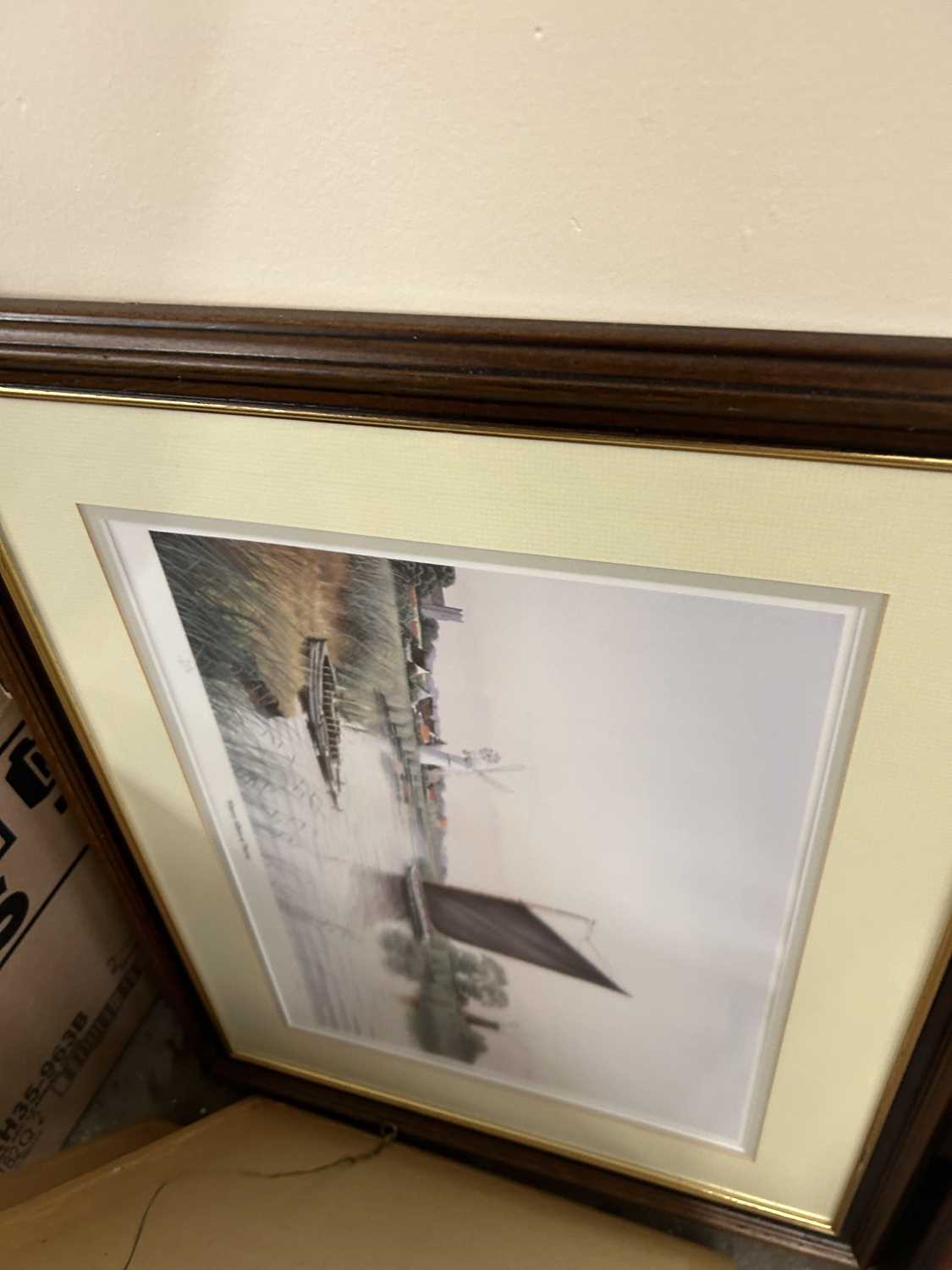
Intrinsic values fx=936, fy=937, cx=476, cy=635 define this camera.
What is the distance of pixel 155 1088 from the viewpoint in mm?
1213

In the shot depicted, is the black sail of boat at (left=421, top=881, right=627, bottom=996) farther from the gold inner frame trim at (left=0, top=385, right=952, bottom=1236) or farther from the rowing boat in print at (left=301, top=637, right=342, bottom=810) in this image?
the gold inner frame trim at (left=0, top=385, right=952, bottom=1236)

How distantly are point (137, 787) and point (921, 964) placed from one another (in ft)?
2.19

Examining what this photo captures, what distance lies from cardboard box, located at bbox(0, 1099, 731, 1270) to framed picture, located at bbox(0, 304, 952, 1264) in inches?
Answer: 3.9

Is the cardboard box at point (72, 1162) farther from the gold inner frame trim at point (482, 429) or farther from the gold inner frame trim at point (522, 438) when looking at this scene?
the gold inner frame trim at point (482, 429)

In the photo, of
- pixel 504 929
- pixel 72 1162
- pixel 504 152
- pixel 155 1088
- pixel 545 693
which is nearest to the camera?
pixel 504 152

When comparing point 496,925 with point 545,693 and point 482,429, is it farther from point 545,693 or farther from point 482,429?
point 482,429

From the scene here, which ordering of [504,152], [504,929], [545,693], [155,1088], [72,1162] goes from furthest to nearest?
[155,1088], [72,1162], [504,929], [545,693], [504,152]

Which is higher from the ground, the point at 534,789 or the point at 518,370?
the point at 518,370

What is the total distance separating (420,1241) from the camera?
2.89 ft

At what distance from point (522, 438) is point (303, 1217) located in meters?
0.77

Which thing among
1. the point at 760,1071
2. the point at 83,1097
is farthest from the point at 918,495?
the point at 83,1097

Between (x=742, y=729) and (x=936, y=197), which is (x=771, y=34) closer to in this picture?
(x=936, y=197)

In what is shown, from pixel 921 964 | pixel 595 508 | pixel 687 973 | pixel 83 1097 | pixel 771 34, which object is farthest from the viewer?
pixel 83 1097

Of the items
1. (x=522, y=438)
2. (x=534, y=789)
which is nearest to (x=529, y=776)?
(x=534, y=789)
